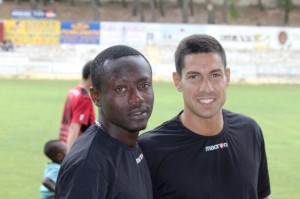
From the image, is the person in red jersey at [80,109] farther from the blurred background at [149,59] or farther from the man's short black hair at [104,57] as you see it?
the man's short black hair at [104,57]

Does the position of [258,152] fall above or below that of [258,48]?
above

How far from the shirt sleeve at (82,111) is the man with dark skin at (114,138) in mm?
4293

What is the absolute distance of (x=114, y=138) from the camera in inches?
116

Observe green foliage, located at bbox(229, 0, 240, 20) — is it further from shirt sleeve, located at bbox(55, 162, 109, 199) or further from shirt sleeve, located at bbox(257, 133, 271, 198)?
shirt sleeve, located at bbox(55, 162, 109, 199)

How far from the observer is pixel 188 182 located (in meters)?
3.59

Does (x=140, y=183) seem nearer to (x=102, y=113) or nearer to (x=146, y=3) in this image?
(x=102, y=113)

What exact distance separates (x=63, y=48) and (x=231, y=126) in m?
31.8

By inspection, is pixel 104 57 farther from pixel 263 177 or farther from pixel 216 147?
pixel 263 177

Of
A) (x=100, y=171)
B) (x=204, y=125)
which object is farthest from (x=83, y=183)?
(x=204, y=125)

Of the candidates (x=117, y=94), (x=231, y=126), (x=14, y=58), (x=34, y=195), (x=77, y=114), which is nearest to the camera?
(x=117, y=94)

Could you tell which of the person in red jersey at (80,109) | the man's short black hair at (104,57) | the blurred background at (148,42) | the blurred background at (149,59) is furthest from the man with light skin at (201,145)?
the blurred background at (148,42)

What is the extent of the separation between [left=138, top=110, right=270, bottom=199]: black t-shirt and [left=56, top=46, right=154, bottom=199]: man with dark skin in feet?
1.77

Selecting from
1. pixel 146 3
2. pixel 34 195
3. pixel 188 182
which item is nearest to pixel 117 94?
pixel 188 182

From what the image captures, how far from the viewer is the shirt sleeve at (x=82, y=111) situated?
7312 millimetres
